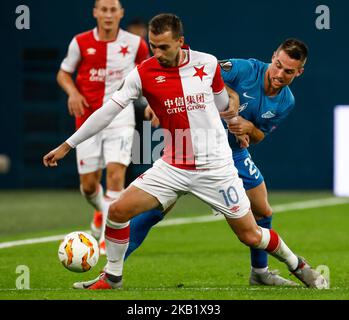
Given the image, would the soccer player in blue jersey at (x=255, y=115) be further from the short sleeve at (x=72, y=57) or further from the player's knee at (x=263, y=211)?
the short sleeve at (x=72, y=57)

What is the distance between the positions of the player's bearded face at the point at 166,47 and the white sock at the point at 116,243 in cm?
114

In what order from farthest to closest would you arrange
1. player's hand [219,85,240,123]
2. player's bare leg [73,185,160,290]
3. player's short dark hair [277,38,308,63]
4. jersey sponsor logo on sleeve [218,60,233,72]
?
1. jersey sponsor logo on sleeve [218,60,233,72]
2. player's short dark hair [277,38,308,63]
3. player's hand [219,85,240,123]
4. player's bare leg [73,185,160,290]

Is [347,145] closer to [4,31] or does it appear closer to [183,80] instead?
[4,31]

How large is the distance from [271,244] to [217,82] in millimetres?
1165

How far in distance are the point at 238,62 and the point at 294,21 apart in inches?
385

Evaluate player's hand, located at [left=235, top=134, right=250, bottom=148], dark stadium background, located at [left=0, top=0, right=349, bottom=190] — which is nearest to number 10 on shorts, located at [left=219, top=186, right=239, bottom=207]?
player's hand, located at [left=235, top=134, right=250, bottom=148]

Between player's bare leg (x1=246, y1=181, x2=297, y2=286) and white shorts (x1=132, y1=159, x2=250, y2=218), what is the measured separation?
67 centimetres

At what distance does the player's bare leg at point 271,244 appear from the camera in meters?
6.89

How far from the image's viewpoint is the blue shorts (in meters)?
7.52

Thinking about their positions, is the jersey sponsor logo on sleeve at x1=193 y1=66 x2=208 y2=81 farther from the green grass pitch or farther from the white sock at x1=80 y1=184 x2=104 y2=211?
the white sock at x1=80 y1=184 x2=104 y2=211

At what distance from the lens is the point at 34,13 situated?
17234mm

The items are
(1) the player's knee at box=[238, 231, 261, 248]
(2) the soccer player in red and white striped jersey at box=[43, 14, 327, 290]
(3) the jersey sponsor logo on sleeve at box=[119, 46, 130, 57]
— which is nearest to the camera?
(2) the soccer player in red and white striped jersey at box=[43, 14, 327, 290]

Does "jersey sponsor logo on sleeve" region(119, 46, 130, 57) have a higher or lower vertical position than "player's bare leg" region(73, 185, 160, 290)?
higher
